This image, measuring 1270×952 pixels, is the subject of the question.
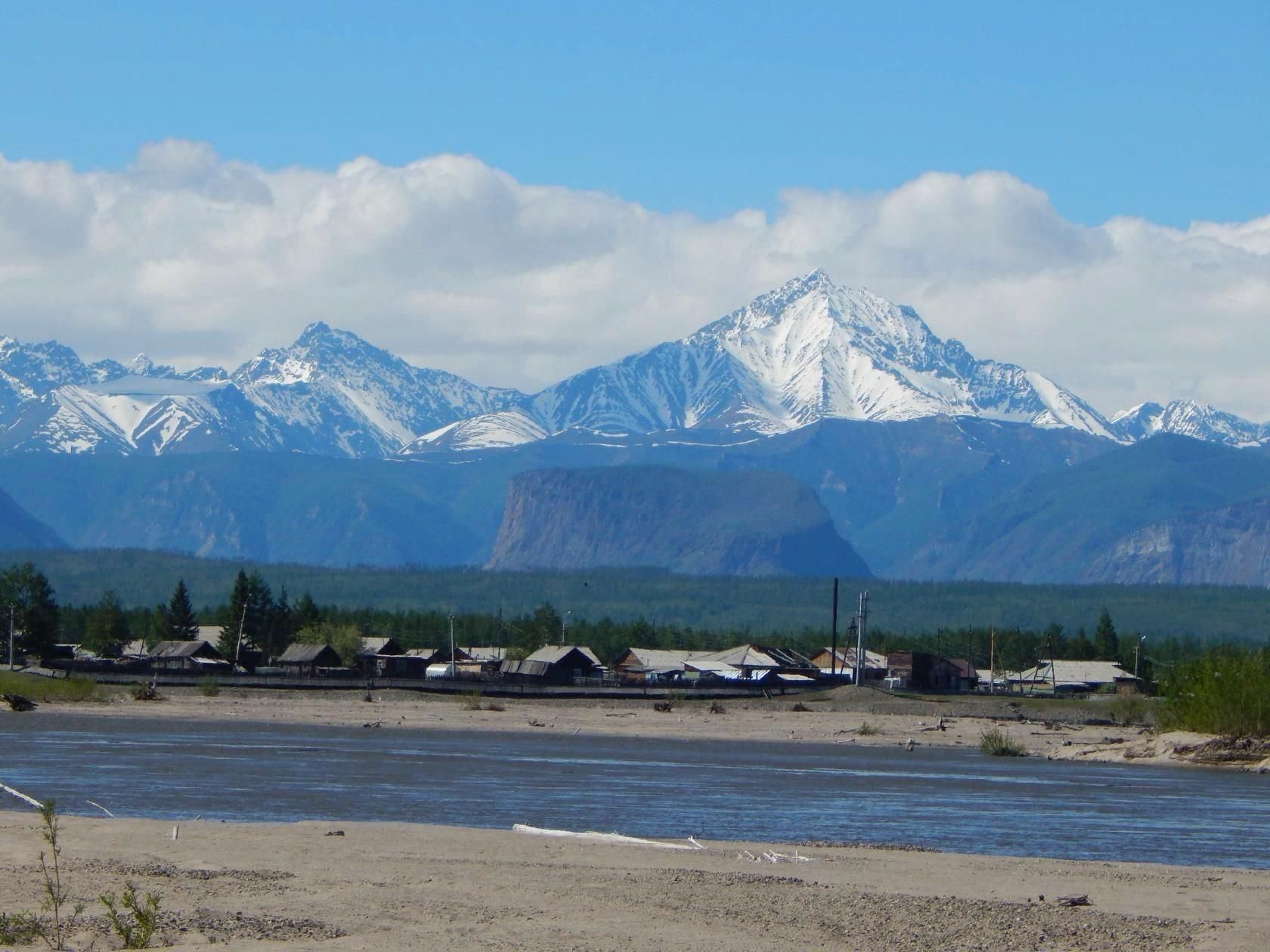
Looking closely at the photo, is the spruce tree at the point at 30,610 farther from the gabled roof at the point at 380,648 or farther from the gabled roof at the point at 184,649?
the gabled roof at the point at 380,648

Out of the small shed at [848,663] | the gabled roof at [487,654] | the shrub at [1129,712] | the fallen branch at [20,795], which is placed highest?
the small shed at [848,663]

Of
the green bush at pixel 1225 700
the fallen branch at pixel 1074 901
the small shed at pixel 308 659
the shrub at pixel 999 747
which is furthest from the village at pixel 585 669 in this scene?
the fallen branch at pixel 1074 901

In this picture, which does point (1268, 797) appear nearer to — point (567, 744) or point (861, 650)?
point (567, 744)

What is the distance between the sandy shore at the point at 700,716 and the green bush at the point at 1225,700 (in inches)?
105

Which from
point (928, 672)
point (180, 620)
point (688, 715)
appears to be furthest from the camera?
point (180, 620)

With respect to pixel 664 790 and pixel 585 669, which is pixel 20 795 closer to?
pixel 664 790

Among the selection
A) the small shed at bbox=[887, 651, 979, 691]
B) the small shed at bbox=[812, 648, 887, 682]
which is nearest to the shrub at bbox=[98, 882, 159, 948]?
the small shed at bbox=[887, 651, 979, 691]

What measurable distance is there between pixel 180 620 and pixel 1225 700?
114356 mm

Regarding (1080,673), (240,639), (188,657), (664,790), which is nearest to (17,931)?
(664,790)

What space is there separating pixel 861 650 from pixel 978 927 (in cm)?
12755

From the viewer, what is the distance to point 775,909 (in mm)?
26453

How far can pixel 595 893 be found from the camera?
2742 centimetres

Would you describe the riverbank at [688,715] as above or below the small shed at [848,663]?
below

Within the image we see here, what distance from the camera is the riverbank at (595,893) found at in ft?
78.6
